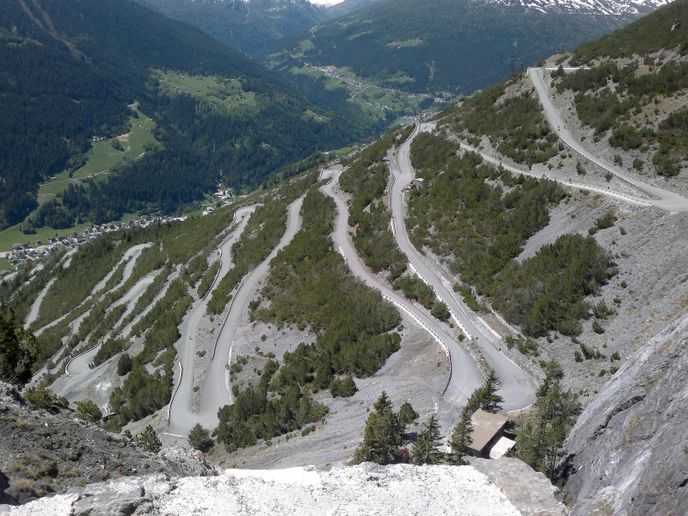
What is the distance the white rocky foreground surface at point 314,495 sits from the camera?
31.8ft

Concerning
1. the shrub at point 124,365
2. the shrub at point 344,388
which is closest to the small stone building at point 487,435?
the shrub at point 344,388

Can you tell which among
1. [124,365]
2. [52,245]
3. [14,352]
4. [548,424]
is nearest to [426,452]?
[548,424]

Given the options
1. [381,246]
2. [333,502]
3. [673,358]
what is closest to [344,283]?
[381,246]

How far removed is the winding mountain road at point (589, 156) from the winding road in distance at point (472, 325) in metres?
15.0

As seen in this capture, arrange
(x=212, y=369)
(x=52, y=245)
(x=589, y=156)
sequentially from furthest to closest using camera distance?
(x=52, y=245) → (x=589, y=156) → (x=212, y=369)

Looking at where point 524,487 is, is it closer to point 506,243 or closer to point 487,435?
point 487,435

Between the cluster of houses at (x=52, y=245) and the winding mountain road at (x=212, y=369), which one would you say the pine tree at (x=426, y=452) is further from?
the cluster of houses at (x=52, y=245)

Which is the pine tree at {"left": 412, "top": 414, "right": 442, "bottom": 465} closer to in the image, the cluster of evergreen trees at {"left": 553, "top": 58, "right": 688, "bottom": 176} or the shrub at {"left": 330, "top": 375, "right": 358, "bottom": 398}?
the shrub at {"left": 330, "top": 375, "right": 358, "bottom": 398}

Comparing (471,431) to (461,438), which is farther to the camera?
(471,431)

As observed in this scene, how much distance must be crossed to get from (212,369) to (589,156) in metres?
39.6

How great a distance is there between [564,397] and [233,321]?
31499mm

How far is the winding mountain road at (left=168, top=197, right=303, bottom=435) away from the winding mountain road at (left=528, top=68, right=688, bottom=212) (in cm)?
3273

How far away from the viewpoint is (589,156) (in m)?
43.9

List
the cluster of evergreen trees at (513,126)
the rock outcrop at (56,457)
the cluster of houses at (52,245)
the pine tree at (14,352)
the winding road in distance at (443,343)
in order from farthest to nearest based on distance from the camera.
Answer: the cluster of houses at (52,245), the cluster of evergreen trees at (513,126), the winding road in distance at (443,343), the pine tree at (14,352), the rock outcrop at (56,457)
